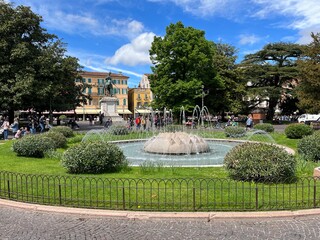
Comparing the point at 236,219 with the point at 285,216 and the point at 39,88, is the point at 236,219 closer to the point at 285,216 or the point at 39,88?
the point at 285,216

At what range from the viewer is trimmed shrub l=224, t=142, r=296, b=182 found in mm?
8367

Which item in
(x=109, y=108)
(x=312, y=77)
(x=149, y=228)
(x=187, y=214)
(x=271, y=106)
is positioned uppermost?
(x=312, y=77)

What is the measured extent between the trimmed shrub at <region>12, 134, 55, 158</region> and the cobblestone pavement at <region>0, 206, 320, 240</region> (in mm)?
7222

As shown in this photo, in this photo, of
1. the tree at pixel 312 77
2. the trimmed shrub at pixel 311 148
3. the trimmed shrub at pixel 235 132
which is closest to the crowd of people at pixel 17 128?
the trimmed shrub at pixel 235 132

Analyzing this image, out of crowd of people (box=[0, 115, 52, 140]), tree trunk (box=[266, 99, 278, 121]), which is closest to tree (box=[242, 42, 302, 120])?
tree trunk (box=[266, 99, 278, 121])

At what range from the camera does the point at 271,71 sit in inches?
1855

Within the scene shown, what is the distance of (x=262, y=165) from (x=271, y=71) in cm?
4195

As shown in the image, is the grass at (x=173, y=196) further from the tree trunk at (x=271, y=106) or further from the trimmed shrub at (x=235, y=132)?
the tree trunk at (x=271, y=106)

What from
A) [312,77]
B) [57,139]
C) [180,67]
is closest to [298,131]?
[312,77]

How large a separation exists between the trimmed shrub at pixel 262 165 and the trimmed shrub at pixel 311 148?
13.5 feet

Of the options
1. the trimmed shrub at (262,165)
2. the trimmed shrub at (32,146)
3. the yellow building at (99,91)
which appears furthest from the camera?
the yellow building at (99,91)

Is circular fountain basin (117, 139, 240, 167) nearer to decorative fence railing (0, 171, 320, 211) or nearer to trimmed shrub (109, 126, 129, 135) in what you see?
decorative fence railing (0, 171, 320, 211)

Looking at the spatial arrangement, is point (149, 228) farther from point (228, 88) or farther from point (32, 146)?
point (228, 88)

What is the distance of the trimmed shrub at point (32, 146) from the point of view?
13609 mm
